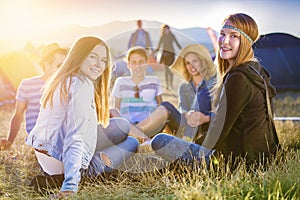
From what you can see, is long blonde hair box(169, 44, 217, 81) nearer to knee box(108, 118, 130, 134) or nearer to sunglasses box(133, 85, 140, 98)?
sunglasses box(133, 85, 140, 98)

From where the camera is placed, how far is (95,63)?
2455mm

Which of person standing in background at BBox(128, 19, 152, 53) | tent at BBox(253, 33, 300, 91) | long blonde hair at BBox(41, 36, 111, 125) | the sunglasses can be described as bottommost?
tent at BBox(253, 33, 300, 91)

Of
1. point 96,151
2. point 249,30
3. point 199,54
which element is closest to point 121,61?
point 199,54

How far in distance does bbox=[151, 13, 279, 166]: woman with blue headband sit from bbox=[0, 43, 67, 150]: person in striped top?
1270 millimetres

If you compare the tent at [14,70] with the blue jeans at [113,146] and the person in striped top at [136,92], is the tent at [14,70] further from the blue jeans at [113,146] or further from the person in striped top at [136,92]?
the blue jeans at [113,146]

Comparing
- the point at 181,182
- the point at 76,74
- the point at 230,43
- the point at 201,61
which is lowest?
the point at 181,182

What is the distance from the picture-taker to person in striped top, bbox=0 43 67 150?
10.7 feet

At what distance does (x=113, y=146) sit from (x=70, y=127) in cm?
60

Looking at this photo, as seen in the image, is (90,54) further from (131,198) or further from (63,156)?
(131,198)

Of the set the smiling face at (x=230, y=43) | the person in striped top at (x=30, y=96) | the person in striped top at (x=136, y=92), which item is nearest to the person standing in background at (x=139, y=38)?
the person in striped top at (x=136, y=92)

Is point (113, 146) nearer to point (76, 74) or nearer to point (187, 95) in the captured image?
point (76, 74)

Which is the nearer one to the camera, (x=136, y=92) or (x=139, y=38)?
(x=136, y=92)

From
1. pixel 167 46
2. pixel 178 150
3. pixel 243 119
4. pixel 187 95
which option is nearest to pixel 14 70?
pixel 167 46

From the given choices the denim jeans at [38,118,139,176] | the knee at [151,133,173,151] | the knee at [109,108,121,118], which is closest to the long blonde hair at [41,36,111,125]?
the denim jeans at [38,118,139,176]
